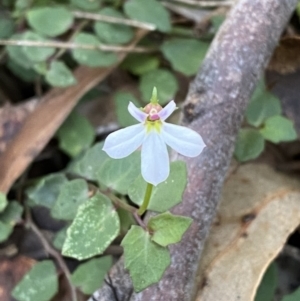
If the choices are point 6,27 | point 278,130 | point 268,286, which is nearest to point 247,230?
point 268,286

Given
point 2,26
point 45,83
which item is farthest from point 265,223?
point 2,26

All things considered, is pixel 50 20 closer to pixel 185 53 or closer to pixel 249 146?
pixel 185 53

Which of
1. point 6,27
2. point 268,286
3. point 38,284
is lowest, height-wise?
point 268,286

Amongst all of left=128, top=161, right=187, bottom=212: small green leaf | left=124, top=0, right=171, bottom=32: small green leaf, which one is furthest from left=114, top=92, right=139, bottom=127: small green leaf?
left=128, top=161, right=187, bottom=212: small green leaf

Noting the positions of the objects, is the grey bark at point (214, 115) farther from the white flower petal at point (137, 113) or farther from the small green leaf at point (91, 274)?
the white flower petal at point (137, 113)

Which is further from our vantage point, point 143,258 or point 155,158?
point 143,258

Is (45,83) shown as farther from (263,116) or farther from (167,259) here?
(167,259)
